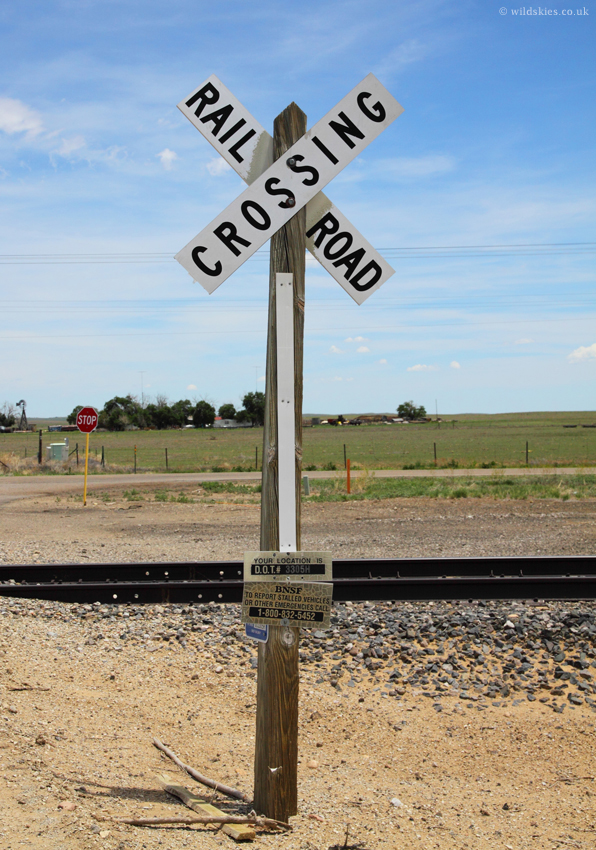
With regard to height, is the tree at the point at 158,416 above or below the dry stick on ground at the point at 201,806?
above

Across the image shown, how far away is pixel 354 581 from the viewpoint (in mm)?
6664

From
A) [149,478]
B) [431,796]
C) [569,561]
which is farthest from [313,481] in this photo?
[431,796]

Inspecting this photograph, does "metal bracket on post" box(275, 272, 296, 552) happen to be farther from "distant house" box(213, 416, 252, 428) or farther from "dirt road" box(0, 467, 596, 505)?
"distant house" box(213, 416, 252, 428)

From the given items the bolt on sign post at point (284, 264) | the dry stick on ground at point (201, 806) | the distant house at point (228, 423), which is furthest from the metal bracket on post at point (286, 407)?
the distant house at point (228, 423)

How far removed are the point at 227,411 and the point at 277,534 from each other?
423ft

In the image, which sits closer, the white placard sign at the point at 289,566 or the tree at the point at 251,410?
the white placard sign at the point at 289,566

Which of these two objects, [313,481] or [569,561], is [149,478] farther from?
[569,561]

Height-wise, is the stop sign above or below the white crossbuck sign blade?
below

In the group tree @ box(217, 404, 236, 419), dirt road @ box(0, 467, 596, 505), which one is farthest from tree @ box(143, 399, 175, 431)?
dirt road @ box(0, 467, 596, 505)

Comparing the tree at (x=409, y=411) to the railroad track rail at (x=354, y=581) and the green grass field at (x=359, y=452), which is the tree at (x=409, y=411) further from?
the railroad track rail at (x=354, y=581)

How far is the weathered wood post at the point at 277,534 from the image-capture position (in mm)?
3090

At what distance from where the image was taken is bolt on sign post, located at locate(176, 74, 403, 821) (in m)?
3.01

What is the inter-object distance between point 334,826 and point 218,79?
142 inches

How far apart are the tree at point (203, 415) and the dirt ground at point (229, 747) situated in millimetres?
108094
